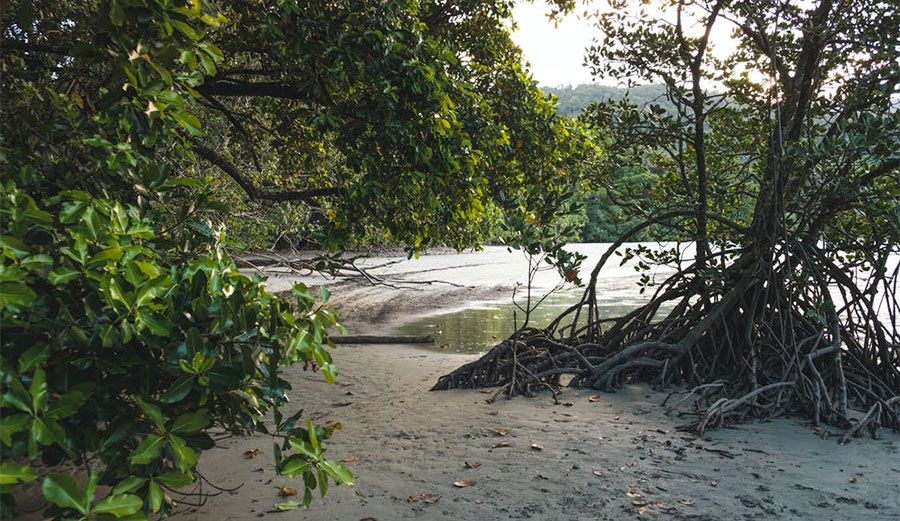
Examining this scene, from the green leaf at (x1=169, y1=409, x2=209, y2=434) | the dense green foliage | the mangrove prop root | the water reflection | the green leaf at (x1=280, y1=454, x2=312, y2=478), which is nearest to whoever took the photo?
the dense green foliage

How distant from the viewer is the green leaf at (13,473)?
1.76 metres

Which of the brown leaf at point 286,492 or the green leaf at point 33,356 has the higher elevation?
the green leaf at point 33,356

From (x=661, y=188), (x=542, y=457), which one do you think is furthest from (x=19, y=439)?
(x=661, y=188)

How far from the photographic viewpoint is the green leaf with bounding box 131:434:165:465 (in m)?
2.19

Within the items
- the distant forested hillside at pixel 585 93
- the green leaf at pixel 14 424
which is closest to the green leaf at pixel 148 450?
the green leaf at pixel 14 424

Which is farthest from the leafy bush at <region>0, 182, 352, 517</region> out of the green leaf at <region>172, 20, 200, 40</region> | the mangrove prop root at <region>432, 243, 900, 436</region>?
the mangrove prop root at <region>432, 243, 900, 436</region>

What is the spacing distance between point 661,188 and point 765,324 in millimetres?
2362

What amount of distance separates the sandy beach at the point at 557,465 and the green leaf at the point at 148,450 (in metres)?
1.61

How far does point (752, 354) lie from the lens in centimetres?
645

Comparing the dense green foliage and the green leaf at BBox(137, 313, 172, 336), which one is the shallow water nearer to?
the dense green foliage

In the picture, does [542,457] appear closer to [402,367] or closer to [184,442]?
[184,442]

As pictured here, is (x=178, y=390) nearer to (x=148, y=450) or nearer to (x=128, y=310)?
(x=148, y=450)

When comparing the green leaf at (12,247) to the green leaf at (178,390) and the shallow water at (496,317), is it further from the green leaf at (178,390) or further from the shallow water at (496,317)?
the shallow water at (496,317)

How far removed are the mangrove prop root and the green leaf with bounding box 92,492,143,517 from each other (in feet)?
15.3
